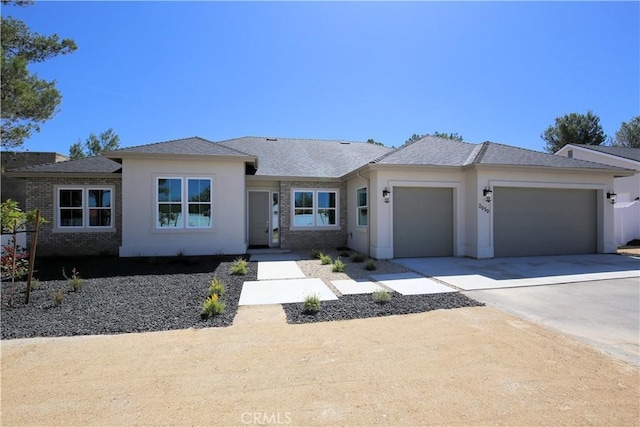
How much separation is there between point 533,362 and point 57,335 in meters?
6.18

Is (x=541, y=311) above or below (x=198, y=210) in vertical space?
below

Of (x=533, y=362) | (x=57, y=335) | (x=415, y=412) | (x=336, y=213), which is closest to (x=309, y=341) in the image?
(x=415, y=412)

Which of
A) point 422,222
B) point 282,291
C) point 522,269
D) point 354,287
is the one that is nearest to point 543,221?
point 522,269

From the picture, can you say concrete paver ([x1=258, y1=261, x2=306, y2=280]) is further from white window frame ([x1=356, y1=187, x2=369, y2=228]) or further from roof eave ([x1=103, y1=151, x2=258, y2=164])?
roof eave ([x1=103, y1=151, x2=258, y2=164])

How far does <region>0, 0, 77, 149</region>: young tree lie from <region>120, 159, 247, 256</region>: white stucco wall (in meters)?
2.64

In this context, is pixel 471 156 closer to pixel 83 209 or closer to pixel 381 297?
pixel 381 297

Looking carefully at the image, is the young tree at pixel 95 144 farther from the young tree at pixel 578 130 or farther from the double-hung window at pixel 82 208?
the young tree at pixel 578 130

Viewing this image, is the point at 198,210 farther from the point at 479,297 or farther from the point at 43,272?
the point at 479,297

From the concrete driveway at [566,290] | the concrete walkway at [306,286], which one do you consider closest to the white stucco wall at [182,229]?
the concrete walkway at [306,286]

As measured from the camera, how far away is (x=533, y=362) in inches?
144

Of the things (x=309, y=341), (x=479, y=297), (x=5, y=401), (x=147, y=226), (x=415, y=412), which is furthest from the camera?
(x=147, y=226)

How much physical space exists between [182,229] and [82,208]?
4647 mm

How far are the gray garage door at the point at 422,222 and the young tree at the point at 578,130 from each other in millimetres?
33475

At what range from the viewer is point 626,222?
1688cm
